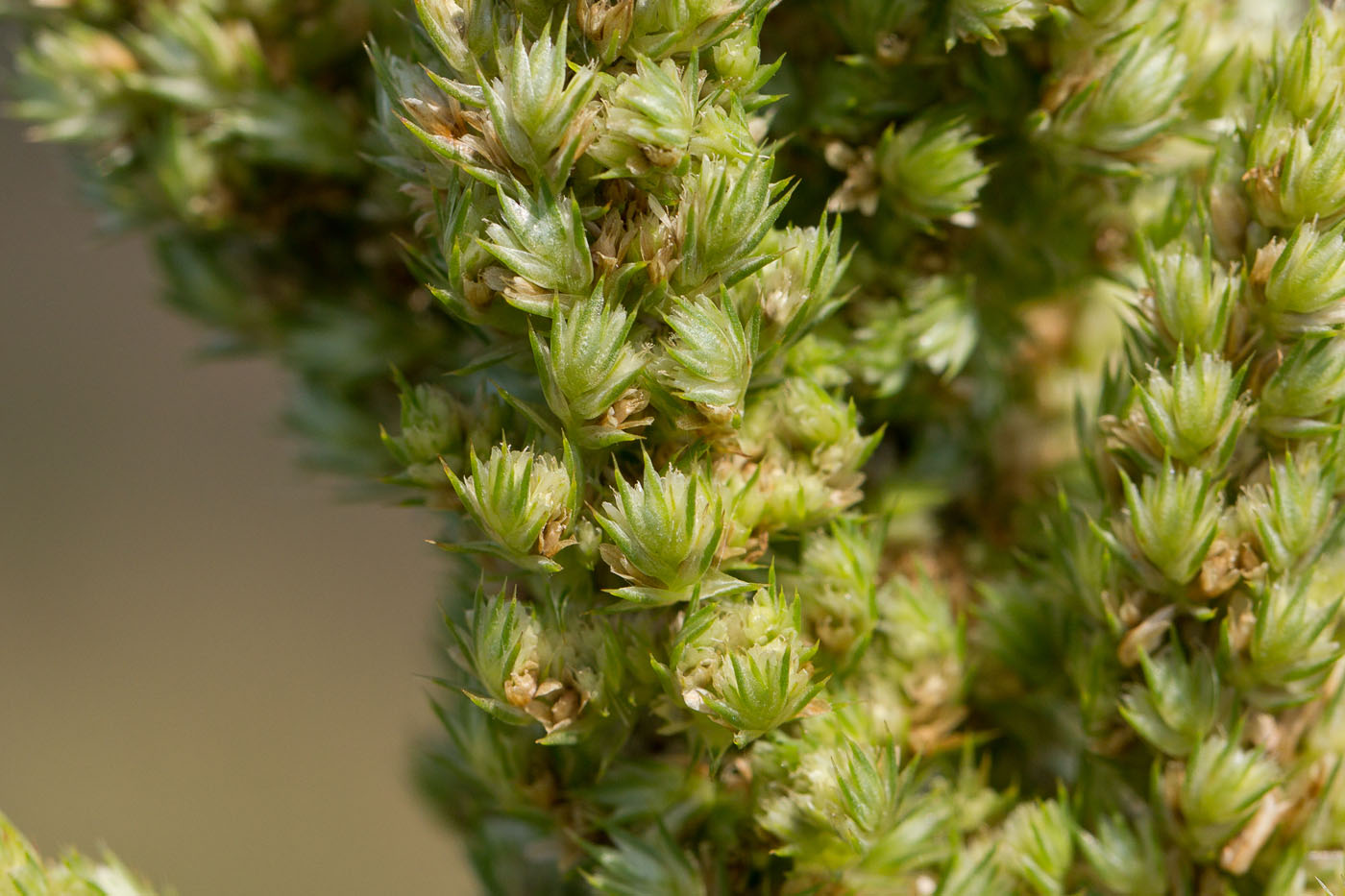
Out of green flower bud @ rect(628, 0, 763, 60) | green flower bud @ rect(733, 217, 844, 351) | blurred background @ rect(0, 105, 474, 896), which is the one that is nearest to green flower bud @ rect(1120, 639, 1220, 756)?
green flower bud @ rect(733, 217, 844, 351)

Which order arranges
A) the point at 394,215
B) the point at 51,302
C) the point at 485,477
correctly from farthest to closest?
the point at 51,302
the point at 394,215
the point at 485,477

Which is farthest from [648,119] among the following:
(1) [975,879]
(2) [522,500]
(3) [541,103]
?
(1) [975,879]

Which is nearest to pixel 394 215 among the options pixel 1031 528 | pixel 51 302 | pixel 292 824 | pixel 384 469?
pixel 384 469

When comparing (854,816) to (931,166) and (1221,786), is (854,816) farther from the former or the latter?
(931,166)

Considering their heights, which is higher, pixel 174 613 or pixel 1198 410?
pixel 1198 410

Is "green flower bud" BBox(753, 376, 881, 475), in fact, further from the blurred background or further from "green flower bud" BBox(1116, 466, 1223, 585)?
the blurred background

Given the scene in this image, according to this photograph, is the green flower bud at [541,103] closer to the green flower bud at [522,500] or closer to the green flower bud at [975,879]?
the green flower bud at [522,500]

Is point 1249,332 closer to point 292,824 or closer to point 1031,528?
point 1031,528
